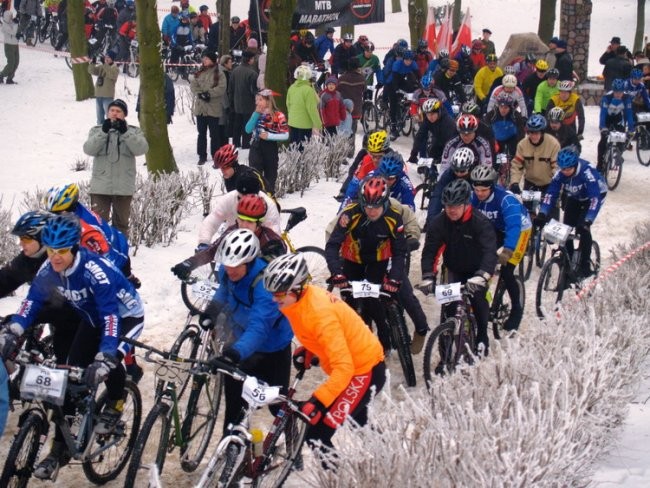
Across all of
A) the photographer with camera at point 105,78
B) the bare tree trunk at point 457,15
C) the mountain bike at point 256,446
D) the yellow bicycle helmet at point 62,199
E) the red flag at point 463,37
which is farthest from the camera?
the bare tree trunk at point 457,15

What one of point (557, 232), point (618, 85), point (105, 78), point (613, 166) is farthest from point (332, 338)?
point (105, 78)

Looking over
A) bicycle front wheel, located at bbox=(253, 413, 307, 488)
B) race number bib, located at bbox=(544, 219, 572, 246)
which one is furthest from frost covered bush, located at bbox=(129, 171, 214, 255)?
bicycle front wheel, located at bbox=(253, 413, 307, 488)

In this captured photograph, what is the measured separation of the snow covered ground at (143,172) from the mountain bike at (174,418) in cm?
23

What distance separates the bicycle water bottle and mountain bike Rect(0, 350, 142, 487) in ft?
3.58

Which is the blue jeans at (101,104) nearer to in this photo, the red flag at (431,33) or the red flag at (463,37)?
the red flag at (431,33)

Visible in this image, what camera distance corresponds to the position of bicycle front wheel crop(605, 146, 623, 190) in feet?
56.0

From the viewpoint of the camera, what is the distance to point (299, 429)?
6.32 metres

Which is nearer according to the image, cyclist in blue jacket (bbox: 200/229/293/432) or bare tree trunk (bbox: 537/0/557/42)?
cyclist in blue jacket (bbox: 200/229/293/432)

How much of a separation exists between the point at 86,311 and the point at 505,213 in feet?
14.6

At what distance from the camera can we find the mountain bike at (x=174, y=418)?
585 cm

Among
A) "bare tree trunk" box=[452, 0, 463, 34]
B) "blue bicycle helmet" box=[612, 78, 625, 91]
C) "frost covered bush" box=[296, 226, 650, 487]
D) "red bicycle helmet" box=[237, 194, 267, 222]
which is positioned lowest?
"frost covered bush" box=[296, 226, 650, 487]

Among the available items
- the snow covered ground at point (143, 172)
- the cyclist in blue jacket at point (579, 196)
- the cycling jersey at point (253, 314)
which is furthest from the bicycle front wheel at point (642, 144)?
the cycling jersey at point (253, 314)

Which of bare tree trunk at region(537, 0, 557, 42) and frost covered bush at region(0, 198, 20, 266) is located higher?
bare tree trunk at region(537, 0, 557, 42)

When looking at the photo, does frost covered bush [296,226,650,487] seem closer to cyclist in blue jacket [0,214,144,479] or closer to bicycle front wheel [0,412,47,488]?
cyclist in blue jacket [0,214,144,479]
